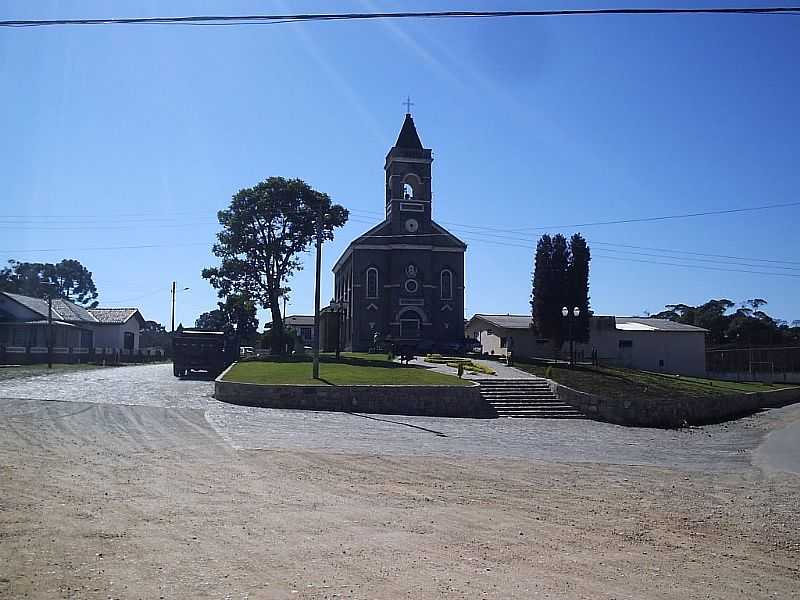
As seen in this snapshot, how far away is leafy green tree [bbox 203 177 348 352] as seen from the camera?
5034cm

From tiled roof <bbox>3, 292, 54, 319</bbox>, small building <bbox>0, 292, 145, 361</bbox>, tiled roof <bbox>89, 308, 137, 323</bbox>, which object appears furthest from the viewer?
tiled roof <bbox>89, 308, 137, 323</bbox>

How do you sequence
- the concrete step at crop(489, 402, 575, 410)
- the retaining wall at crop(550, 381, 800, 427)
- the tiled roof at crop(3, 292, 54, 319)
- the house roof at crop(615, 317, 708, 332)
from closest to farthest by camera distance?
the retaining wall at crop(550, 381, 800, 427), the concrete step at crop(489, 402, 575, 410), the house roof at crop(615, 317, 708, 332), the tiled roof at crop(3, 292, 54, 319)

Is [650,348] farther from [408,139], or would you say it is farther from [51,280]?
[51,280]

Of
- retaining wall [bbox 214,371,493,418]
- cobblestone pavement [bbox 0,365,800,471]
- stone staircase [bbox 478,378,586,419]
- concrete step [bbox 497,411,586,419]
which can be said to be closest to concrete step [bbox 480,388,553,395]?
stone staircase [bbox 478,378,586,419]

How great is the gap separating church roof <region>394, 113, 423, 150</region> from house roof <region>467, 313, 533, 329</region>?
14.2m

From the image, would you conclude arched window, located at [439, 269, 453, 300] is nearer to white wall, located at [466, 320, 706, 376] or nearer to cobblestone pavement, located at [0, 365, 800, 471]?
white wall, located at [466, 320, 706, 376]

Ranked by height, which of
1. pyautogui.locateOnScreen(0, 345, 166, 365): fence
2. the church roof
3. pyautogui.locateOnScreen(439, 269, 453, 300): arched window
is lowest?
pyautogui.locateOnScreen(0, 345, 166, 365): fence

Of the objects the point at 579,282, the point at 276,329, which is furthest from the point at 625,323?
the point at 276,329

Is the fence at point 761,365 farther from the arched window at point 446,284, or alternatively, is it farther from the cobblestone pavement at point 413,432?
the cobblestone pavement at point 413,432

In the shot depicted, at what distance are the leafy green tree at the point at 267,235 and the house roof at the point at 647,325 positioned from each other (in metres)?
22.8

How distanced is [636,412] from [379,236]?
34.7 meters

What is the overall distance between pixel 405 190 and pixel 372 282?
25.0 feet

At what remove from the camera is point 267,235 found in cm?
5100

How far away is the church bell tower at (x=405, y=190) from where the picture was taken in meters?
57.9
